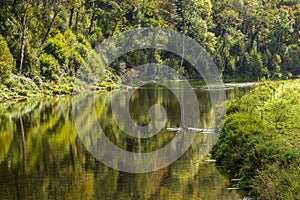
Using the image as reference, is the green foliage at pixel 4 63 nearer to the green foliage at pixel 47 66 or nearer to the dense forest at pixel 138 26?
the dense forest at pixel 138 26

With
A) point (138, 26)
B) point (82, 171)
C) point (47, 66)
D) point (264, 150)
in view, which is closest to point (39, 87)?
point (47, 66)

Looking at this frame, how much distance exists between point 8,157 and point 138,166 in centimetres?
533

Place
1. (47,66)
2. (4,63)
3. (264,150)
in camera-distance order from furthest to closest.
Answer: (47,66), (4,63), (264,150)

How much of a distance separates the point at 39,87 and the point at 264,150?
144 ft

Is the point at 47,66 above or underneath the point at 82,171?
above

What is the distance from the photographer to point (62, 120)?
33.4m

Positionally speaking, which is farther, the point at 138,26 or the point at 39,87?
the point at 138,26

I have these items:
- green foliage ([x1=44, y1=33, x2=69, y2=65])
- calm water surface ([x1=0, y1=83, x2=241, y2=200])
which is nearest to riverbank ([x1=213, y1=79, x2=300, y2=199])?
calm water surface ([x1=0, y1=83, x2=241, y2=200])

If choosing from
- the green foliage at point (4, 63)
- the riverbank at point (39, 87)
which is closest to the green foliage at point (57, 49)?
the riverbank at point (39, 87)

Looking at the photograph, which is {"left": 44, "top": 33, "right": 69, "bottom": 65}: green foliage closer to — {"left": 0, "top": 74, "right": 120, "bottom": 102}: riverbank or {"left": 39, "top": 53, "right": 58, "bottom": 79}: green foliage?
{"left": 39, "top": 53, "right": 58, "bottom": 79}: green foliage

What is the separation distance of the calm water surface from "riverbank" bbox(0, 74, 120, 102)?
2009cm

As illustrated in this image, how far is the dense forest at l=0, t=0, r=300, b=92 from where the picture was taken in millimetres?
59500

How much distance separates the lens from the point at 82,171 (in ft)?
62.7

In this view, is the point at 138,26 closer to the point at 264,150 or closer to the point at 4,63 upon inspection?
the point at 4,63
